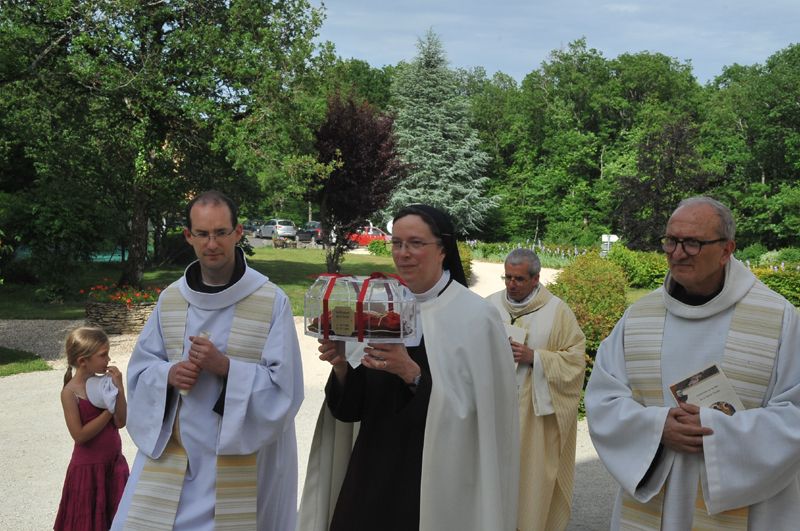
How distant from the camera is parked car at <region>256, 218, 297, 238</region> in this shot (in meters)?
52.6

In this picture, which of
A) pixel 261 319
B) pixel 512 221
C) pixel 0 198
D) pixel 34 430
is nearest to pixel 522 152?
pixel 512 221

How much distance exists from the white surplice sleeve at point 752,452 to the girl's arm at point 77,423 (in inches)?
140

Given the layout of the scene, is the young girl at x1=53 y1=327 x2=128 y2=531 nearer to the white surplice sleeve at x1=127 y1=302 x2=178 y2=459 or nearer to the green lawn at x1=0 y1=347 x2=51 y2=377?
the white surplice sleeve at x1=127 y1=302 x2=178 y2=459

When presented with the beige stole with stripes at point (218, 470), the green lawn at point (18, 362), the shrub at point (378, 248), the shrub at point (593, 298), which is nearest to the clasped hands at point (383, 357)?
the beige stole with stripes at point (218, 470)

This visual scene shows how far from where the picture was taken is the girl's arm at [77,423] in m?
4.93

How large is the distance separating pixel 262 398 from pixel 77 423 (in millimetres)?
1876

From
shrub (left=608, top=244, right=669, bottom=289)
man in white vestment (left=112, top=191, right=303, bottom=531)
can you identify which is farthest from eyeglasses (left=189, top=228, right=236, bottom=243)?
shrub (left=608, top=244, right=669, bottom=289)

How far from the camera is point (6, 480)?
7.41 m

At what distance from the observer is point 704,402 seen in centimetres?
335

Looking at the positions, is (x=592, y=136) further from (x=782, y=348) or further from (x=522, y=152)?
(x=782, y=348)

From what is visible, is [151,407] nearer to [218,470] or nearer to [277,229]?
[218,470]

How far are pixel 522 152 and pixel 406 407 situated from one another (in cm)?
5605

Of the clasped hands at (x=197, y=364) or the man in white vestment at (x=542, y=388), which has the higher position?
the clasped hands at (x=197, y=364)

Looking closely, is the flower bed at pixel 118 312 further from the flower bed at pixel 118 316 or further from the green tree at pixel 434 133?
the green tree at pixel 434 133
